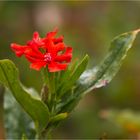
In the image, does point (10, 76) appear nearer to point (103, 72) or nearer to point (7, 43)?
point (103, 72)

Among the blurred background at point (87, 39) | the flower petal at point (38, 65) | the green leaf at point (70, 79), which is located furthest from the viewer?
the blurred background at point (87, 39)

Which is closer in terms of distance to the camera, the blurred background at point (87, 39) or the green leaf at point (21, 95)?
the green leaf at point (21, 95)

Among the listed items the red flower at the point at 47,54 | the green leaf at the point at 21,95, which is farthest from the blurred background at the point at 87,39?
the red flower at the point at 47,54

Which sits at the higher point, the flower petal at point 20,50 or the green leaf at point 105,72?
the flower petal at point 20,50

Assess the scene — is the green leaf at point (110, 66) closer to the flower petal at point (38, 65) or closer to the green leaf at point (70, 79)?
the green leaf at point (70, 79)

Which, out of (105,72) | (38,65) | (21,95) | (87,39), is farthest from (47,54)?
(87,39)

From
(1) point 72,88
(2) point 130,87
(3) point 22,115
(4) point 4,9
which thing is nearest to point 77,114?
(2) point 130,87
